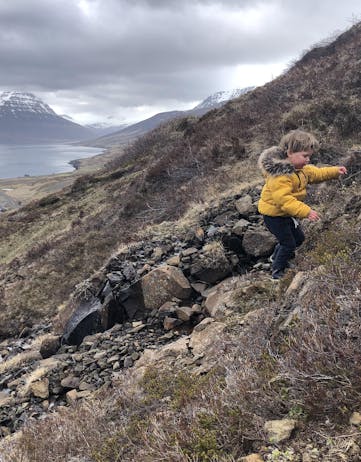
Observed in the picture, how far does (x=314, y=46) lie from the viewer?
28625 millimetres

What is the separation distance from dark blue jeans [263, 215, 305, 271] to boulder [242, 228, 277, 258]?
135 centimetres

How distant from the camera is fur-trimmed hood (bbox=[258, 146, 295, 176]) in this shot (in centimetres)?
543

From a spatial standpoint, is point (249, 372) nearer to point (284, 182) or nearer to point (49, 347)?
point (284, 182)

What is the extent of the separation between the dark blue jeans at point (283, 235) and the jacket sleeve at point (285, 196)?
40cm

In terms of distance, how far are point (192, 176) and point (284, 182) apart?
11.8 metres

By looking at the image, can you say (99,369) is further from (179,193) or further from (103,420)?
(179,193)

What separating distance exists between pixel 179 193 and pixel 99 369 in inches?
373

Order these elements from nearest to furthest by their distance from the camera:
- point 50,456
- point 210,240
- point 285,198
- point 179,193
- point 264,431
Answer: point 264,431
point 50,456
point 285,198
point 210,240
point 179,193

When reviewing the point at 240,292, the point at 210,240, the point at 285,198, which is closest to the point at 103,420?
the point at 240,292

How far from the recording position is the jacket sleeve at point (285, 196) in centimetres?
531

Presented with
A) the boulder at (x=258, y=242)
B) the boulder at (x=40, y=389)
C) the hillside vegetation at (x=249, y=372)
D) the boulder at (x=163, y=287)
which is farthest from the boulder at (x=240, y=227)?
the boulder at (x=40, y=389)

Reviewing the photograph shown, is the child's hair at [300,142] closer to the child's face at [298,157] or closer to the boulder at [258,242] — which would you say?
the child's face at [298,157]

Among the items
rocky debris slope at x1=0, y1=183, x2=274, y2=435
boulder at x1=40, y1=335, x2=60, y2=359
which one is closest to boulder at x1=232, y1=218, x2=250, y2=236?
rocky debris slope at x1=0, y1=183, x2=274, y2=435

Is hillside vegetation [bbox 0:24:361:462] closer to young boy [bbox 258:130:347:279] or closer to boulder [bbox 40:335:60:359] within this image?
young boy [bbox 258:130:347:279]
